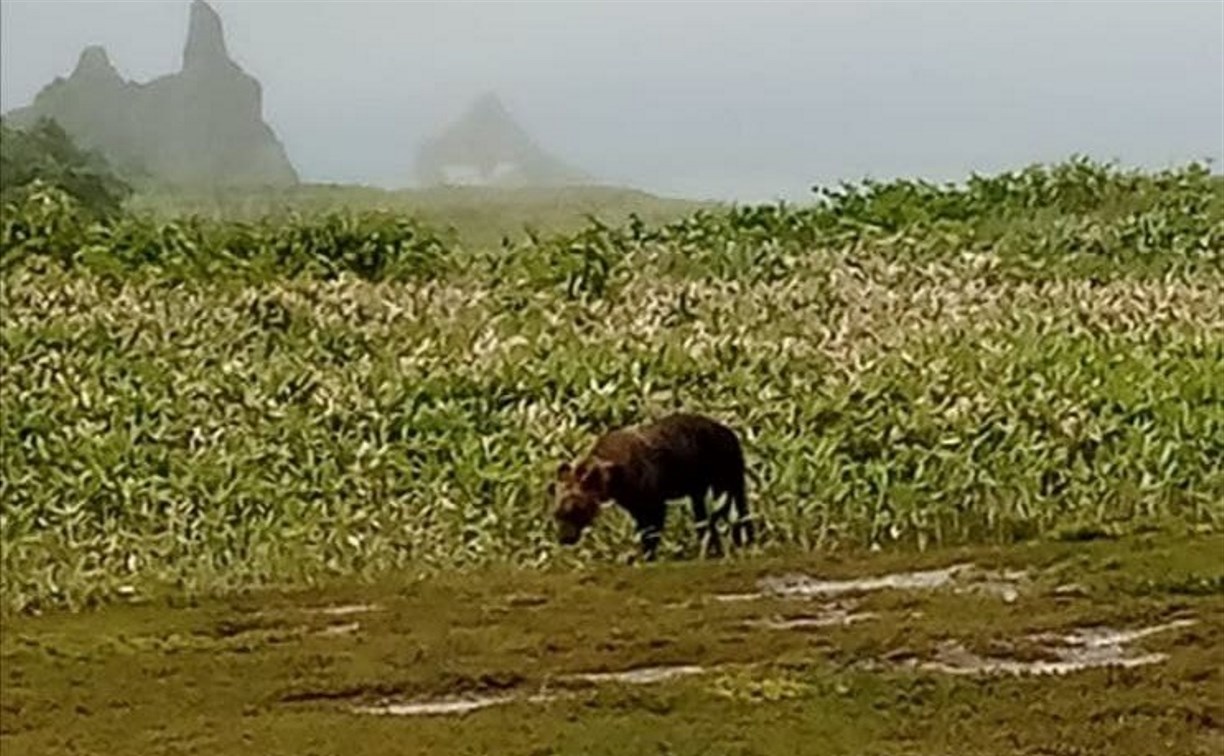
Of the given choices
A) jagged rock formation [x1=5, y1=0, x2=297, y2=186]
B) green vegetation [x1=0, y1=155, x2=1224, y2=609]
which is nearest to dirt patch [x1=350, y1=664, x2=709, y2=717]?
green vegetation [x1=0, y1=155, x2=1224, y2=609]

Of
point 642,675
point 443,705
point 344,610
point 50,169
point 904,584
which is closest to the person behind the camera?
point 443,705

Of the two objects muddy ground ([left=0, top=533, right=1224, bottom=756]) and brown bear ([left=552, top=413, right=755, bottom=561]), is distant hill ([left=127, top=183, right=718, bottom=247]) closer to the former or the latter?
brown bear ([left=552, top=413, right=755, bottom=561])

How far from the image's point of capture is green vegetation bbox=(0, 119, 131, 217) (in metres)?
4.22

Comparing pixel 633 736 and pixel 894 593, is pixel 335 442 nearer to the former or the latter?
pixel 894 593

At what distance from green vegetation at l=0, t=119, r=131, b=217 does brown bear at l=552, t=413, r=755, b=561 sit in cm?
107

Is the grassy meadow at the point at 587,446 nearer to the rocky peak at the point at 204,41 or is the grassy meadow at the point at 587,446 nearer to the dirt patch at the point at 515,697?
the dirt patch at the point at 515,697

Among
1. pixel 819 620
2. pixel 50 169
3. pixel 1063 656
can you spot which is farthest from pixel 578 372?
pixel 1063 656

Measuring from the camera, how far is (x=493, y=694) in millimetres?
3053

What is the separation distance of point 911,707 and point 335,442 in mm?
1906

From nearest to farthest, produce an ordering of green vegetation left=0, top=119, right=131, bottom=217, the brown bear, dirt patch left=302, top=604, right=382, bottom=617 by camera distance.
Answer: dirt patch left=302, top=604, right=382, bottom=617 < the brown bear < green vegetation left=0, top=119, right=131, bottom=217

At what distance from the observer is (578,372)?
489cm

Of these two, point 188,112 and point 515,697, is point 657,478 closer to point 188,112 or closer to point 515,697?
point 188,112

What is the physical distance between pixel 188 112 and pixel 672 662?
1440 millimetres

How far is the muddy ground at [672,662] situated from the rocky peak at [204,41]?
928mm
